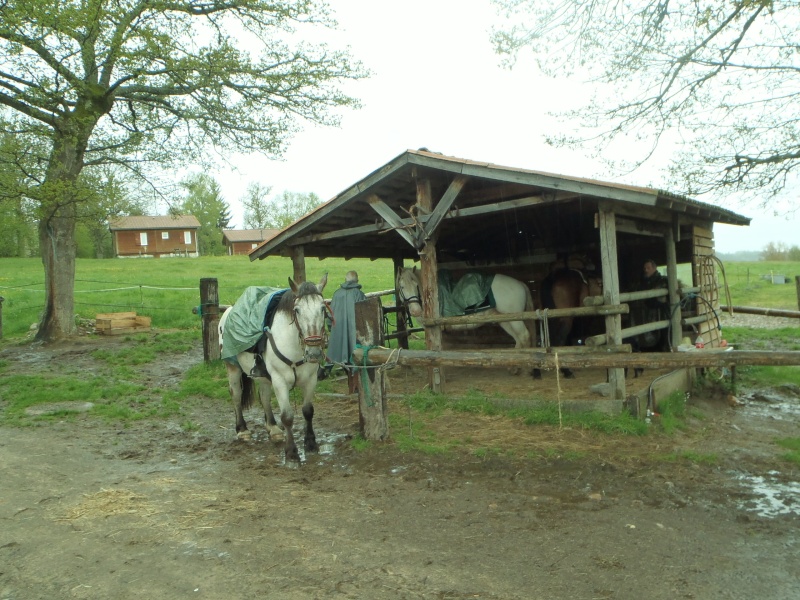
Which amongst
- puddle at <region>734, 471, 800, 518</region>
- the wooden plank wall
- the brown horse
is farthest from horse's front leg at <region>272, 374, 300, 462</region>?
the wooden plank wall

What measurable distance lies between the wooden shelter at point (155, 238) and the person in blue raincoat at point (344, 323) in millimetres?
58362

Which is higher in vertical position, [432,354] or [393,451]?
[432,354]

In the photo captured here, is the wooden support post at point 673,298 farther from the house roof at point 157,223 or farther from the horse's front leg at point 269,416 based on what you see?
the house roof at point 157,223

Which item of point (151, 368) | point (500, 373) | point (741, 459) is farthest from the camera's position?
point (151, 368)

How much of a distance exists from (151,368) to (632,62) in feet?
35.2

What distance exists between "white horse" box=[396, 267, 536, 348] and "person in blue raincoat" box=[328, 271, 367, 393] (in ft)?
9.46

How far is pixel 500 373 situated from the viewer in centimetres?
1062

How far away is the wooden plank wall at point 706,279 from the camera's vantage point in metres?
10.2

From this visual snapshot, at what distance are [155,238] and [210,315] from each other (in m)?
55.8

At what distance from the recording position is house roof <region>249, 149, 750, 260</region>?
7207 mm

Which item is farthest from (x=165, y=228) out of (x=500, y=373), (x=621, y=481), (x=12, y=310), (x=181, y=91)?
(x=621, y=481)

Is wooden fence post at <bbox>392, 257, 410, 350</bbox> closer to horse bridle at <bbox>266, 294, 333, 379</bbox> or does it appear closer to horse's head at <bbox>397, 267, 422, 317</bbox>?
horse's head at <bbox>397, 267, 422, 317</bbox>

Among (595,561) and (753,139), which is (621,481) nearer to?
(595,561)

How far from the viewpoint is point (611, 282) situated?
7.30 metres
